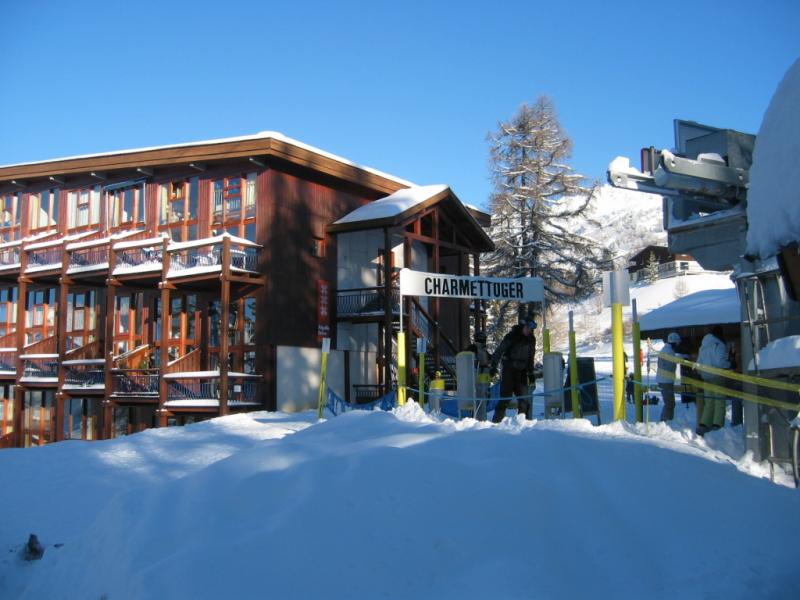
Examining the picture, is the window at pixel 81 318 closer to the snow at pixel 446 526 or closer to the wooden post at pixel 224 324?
the wooden post at pixel 224 324

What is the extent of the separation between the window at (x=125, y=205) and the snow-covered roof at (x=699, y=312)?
15658mm

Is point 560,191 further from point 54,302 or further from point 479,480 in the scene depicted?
point 479,480

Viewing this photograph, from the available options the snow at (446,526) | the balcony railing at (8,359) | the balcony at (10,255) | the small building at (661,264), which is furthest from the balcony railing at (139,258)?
the small building at (661,264)

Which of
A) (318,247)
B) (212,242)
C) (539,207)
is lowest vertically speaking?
(212,242)

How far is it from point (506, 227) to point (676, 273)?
2278 inches

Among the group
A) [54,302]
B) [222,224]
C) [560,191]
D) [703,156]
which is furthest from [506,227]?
[703,156]

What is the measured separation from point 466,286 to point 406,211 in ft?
28.3

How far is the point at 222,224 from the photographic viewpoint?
23297 mm

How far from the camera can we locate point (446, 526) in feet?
19.2

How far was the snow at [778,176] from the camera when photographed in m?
4.52

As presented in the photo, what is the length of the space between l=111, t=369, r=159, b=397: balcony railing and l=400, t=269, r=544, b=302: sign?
37.3 feet

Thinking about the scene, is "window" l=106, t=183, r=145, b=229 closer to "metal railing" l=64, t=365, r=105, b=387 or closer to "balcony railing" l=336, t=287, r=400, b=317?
"metal railing" l=64, t=365, r=105, b=387

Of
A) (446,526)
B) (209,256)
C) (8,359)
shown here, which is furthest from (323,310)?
(446,526)

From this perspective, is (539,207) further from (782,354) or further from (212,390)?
(782,354)
